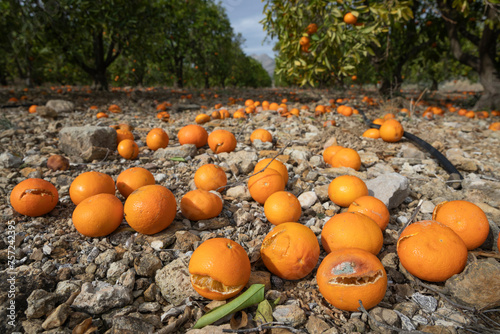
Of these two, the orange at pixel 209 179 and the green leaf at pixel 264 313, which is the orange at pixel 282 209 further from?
the green leaf at pixel 264 313

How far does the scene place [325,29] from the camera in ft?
18.6

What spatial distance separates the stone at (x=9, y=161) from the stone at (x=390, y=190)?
15.5ft

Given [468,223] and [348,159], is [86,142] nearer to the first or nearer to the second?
[348,159]

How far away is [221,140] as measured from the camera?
4.10 metres

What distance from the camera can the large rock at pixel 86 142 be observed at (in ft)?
13.1

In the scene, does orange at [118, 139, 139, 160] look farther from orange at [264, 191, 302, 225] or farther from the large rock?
orange at [264, 191, 302, 225]

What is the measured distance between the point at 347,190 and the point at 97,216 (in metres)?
2.37

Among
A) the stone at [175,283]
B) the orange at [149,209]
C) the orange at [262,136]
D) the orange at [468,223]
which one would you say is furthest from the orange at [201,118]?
the orange at [468,223]

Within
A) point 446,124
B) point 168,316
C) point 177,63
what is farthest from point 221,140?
point 177,63

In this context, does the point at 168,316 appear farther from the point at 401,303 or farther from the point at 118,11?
the point at 118,11

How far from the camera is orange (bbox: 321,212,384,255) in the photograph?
1.99 metres

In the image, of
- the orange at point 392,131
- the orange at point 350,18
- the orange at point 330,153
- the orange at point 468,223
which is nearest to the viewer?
the orange at point 468,223

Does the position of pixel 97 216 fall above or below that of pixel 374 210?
above

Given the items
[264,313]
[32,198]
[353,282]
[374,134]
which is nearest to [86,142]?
[32,198]
